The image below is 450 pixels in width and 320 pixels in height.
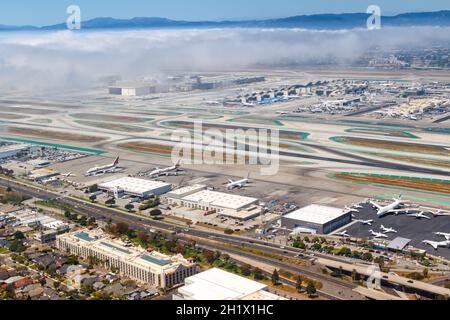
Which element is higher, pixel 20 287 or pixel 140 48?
pixel 140 48

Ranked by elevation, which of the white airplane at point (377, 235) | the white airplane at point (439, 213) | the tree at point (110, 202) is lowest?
the white airplane at point (377, 235)

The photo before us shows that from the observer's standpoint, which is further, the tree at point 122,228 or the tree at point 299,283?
the tree at point 122,228

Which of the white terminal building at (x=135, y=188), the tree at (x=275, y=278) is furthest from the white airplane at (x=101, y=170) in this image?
the tree at (x=275, y=278)

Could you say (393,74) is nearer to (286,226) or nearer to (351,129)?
(351,129)

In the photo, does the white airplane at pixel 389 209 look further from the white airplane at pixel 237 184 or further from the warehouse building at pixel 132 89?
the warehouse building at pixel 132 89

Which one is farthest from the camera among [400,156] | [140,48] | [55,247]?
[140,48]

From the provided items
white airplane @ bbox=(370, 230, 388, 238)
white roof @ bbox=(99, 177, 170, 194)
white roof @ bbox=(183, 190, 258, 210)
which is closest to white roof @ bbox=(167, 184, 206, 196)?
white roof @ bbox=(183, 190, 258, 210)

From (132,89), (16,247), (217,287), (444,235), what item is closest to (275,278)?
(217,287)

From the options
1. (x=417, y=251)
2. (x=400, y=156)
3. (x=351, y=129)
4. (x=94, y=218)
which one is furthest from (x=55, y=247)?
(x=351, y=129)
